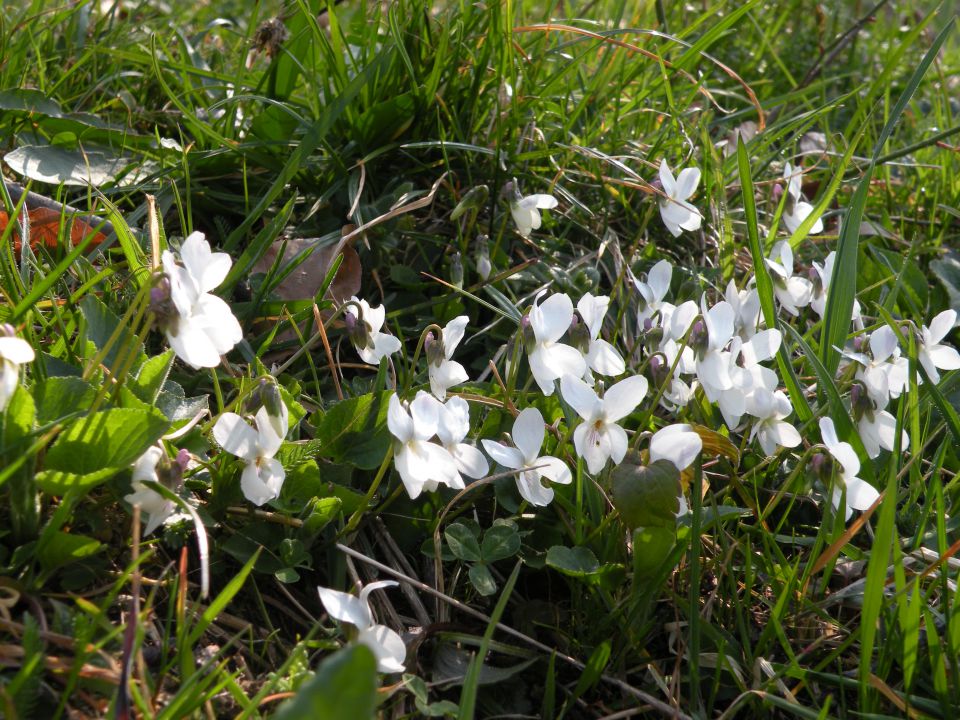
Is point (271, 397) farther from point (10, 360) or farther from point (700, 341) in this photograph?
point (700, 341)

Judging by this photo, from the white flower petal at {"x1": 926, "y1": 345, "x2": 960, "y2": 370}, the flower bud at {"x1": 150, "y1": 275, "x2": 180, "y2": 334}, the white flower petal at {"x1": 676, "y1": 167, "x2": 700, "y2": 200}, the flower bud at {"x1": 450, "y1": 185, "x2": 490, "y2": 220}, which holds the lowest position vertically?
the white flower petal at {"x1": 926, "y1": 345, "x2": 960, "y2": 370}

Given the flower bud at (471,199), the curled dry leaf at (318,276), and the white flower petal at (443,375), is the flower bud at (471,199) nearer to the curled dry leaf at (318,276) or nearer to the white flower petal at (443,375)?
the curled dry leaf at (318,276)

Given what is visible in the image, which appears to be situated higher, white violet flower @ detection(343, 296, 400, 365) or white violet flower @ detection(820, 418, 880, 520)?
white violet flower @ detection(343, 296, 400, 365)

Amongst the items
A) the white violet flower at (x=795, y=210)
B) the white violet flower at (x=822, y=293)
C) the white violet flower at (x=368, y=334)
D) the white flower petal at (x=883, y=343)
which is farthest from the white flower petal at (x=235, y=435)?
the white violet flower at (x=795, y=210)

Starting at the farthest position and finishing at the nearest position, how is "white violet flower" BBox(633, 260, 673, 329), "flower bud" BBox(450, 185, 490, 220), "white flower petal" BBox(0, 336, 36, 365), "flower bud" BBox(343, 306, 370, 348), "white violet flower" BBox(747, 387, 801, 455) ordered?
"flower bud" BBox(450, 185, 490, 220) → "white violet flower" BBox(633, 260, 673, 329) → "flower bud" BBox(343, 306, 370, 348) → "white violet flower" BBox(747, 387, 801, 455) → "white flower petal" BBox(0, 336, 36, 365)

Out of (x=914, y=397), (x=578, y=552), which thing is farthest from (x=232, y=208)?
(x=914, y=397)

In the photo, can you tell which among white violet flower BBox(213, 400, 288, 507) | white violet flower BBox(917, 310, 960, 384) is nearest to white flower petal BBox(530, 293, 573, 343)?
white violet flower BBox(213, 400, 288, 507)

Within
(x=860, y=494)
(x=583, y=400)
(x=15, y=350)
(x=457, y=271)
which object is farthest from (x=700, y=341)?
(x=15, y=350)

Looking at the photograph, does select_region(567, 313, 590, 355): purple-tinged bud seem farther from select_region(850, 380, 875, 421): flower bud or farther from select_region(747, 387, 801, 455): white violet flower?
select_region(850, 380, 875, 421): flower bud
